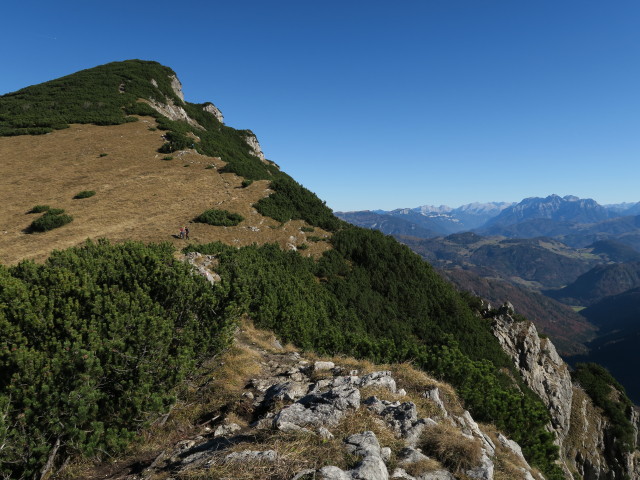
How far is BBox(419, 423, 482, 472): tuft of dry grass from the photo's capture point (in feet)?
19.8

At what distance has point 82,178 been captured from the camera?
3681 centimetres

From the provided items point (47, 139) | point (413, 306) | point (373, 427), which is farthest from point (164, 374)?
point (47, 139)

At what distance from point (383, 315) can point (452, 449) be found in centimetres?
2171

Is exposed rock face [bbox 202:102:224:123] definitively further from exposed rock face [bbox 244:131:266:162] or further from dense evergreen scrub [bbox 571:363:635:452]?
dense evergreen scrub [bbox 571:363:635:452]

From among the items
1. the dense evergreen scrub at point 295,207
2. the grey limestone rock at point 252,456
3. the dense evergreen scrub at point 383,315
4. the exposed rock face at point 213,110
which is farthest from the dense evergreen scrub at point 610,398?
the exposed rock face at point 213,110

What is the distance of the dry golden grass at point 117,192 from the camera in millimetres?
26531

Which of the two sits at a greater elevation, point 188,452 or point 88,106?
point 88,106

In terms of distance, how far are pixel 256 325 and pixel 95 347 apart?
10679 millimetres

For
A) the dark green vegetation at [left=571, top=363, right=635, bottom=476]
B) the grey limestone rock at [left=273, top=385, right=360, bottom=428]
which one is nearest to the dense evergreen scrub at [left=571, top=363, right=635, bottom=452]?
the dark green vegetation at [left=571, top=363, right=635, bottom=476]

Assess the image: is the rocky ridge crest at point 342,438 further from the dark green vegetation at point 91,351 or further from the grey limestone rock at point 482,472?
the dark green vegetation at point 91,351

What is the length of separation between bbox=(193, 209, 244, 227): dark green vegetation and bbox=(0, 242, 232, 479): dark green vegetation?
20.0 metres

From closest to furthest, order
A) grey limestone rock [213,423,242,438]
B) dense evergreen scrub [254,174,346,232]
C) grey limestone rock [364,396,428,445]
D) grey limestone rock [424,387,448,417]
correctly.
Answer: grey limestone rock [364,396,428,445] → grey limestone rock [213,423,242,438] → grey limestone rock [424,387,448,417] → dense evergreen scrub [254,174,346,232]

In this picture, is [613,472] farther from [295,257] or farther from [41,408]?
[41,408]

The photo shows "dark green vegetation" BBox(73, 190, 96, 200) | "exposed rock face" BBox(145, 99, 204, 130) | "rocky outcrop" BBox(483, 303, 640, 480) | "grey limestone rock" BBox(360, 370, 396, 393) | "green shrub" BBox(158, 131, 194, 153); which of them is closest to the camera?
"grey limestone rock" BBox(360, 370, 396, 393)
